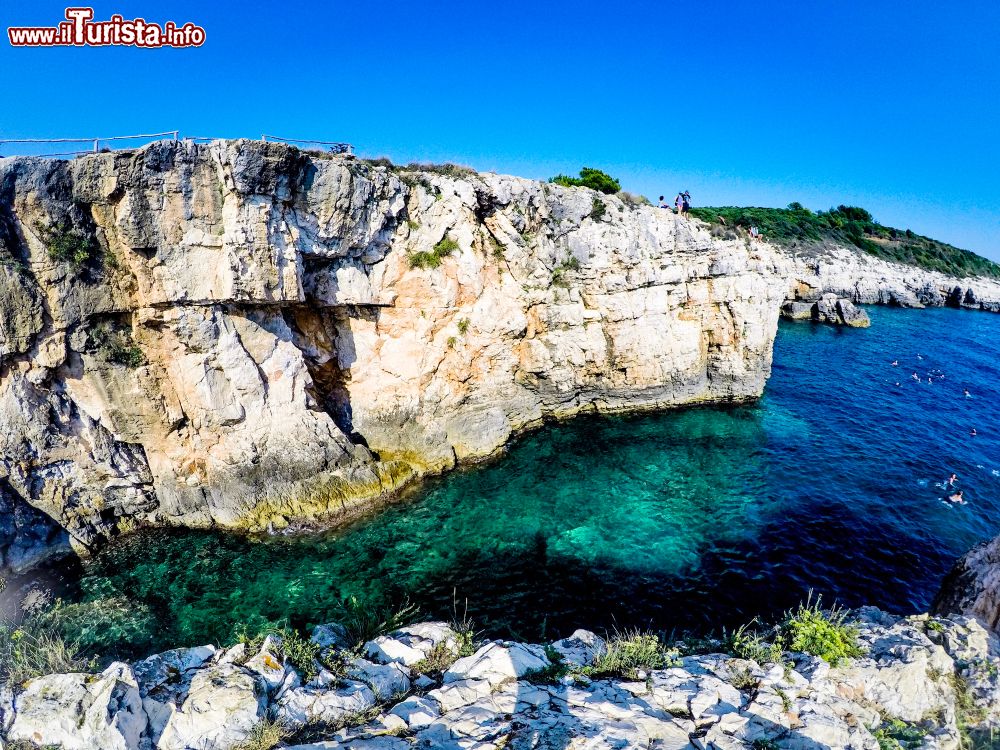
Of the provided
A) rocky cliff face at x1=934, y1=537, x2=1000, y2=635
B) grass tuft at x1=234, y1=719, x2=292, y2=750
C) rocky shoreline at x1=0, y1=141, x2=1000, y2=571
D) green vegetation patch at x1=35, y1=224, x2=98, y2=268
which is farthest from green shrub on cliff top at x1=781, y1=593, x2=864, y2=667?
green vegetation patch at x1=35, y1=224, x2=98, y2=268

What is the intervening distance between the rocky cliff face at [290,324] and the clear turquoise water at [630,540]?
1.83 m

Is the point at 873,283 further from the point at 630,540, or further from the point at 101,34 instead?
the point at 101,34

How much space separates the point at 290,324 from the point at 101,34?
9.56 m

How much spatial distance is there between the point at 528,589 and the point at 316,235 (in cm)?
1302

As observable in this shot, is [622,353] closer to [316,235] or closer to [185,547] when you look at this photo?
[316,235]

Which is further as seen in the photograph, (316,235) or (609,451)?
(609,451)

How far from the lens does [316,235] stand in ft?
52.9

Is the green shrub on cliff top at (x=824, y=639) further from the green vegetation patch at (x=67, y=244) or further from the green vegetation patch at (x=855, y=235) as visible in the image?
the green vegetation patch at (x=855, y=235)

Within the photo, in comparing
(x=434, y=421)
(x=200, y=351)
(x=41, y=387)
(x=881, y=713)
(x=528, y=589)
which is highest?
(x=200, y=351)

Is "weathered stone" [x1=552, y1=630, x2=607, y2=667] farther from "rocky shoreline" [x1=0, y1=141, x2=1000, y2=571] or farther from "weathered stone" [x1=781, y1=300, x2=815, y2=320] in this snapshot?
"weathered stone" [x1=781, y1=300, x2=815, y2=320]

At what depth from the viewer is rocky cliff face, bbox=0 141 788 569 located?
43.6 feet

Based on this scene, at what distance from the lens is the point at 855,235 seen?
7094cm

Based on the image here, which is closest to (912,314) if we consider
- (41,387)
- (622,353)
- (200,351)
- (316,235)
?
(622,353)

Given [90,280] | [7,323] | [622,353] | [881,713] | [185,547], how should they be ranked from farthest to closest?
1. [622,353]
2. [185,547]
3. [90,280]
4. [7,323]
5. [881,713]
